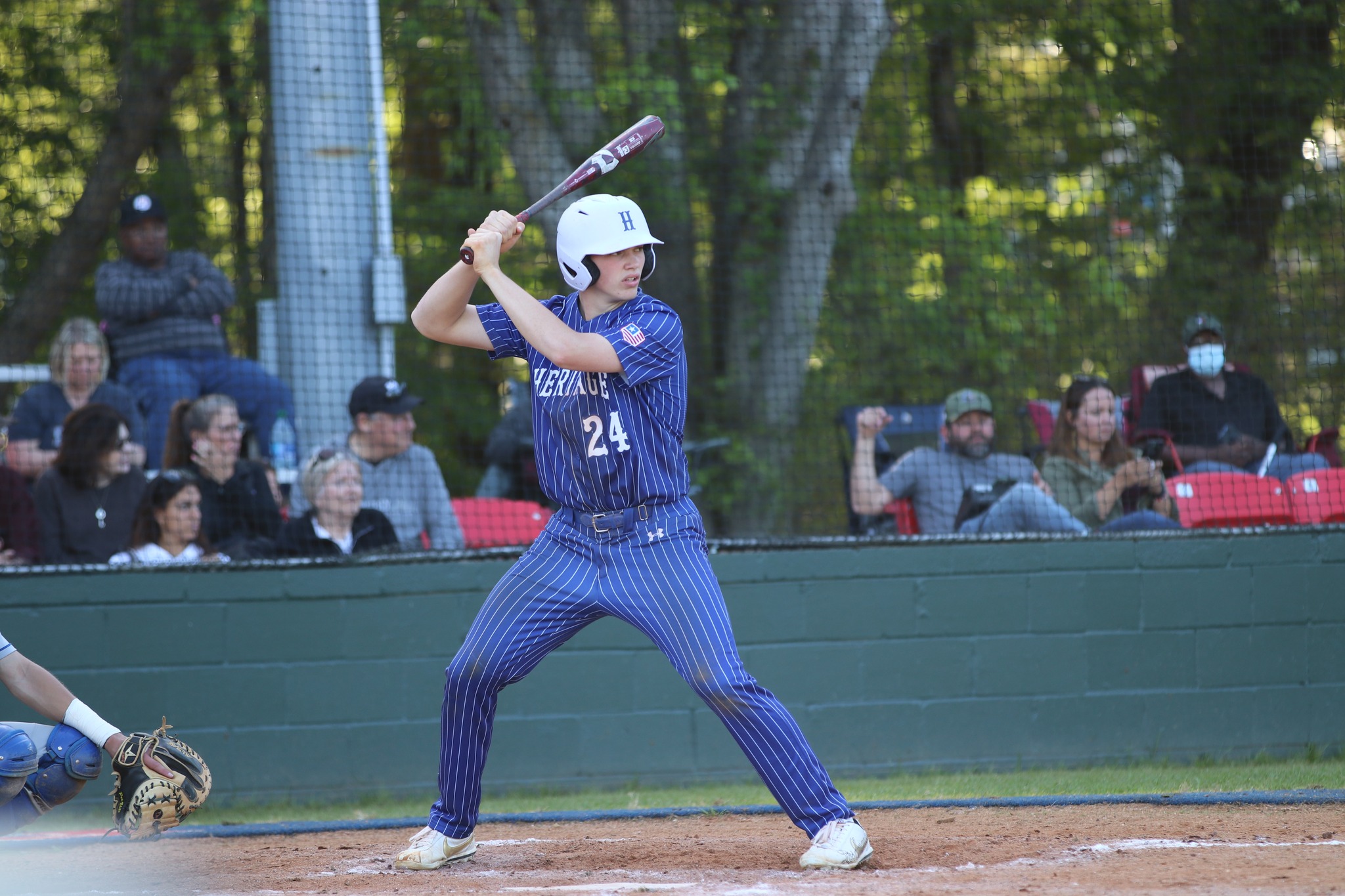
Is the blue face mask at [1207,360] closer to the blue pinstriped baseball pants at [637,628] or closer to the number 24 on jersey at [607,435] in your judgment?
the blue pinstriped baseball pants at [637,628]

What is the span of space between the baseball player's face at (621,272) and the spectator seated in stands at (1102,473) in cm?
317

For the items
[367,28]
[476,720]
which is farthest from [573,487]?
[367,28]

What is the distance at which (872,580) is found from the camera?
6246 millimetres

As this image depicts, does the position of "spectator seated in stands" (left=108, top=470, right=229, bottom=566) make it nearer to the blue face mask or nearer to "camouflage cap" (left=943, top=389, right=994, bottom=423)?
"camouflage cap" (left=943, top=389, right=994, bottom=423)

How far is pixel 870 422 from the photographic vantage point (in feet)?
21.0

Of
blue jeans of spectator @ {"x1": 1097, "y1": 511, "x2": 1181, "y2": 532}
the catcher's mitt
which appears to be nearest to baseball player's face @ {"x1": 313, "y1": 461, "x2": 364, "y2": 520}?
the catcher's mitt

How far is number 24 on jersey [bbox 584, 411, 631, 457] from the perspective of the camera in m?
3.87

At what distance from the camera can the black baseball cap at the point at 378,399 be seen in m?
6.31

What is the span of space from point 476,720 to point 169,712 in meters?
2.65

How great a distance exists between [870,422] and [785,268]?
1.12 metres

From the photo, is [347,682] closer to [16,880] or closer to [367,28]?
[16,880]

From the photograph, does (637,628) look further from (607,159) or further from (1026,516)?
(1026,516)

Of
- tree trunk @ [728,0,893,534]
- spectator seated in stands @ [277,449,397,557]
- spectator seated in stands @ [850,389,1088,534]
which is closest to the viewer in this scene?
spectator seated in stands @ [277,449,397,557]

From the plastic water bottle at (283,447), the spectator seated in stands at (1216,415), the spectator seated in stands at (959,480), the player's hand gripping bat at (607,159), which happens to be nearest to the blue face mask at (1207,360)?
the spectator seated in stands at (1216,415)
